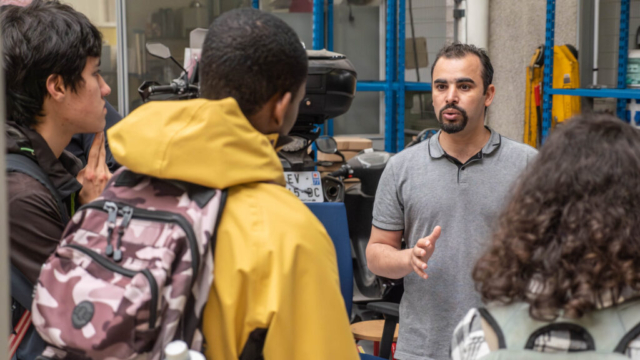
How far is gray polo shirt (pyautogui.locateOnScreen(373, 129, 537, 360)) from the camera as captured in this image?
2041 millimetres

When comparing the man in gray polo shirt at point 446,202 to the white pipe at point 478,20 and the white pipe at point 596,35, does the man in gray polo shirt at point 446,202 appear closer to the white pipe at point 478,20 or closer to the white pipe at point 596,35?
the white pipe at point 596,35

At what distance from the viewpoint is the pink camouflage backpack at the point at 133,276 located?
103 cm

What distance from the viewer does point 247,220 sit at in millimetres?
1076

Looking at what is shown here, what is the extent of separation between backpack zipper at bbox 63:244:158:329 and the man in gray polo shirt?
103 centimetres

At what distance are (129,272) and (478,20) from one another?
5.51m

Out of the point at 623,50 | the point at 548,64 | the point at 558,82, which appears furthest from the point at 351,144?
the point at 623,50

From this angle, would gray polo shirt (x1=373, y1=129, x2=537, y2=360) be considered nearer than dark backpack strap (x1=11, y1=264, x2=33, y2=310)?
No

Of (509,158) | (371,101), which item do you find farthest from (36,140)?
(371,101)

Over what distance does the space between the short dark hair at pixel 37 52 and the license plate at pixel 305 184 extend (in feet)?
4.75

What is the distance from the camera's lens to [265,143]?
45.5 inches

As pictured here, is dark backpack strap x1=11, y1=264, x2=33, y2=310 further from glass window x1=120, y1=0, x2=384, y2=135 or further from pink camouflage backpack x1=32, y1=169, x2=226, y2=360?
glass window x1=120, y1=0, x2=384, y2=135

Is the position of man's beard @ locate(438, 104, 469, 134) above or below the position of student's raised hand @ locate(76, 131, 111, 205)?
above

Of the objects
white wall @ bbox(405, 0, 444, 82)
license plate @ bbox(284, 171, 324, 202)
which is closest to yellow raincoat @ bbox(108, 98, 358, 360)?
license plate @ bbox(284, 171, 324, 202)

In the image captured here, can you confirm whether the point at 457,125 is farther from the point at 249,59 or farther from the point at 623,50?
the point at 623,50
